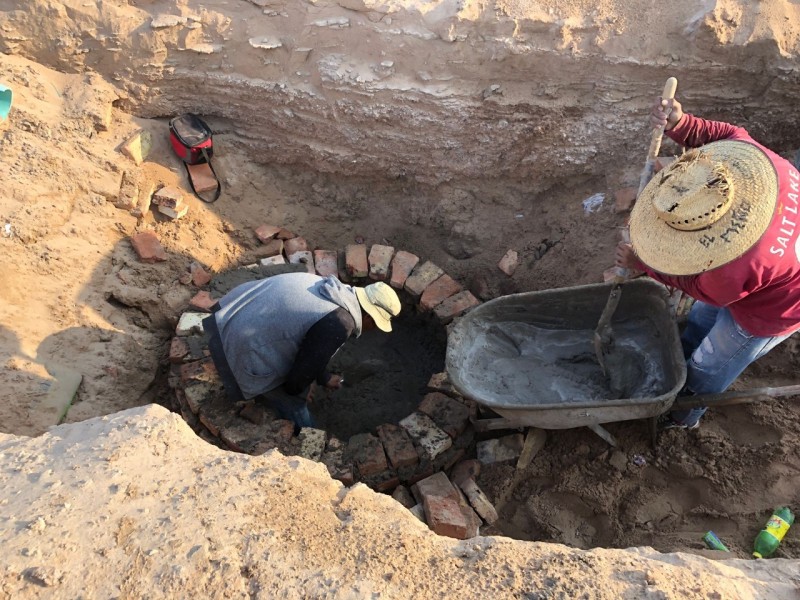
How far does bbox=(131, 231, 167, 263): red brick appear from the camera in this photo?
3.94 metres

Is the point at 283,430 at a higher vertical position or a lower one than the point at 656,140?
lower

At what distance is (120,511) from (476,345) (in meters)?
2.09

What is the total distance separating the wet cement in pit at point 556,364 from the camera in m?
3.28

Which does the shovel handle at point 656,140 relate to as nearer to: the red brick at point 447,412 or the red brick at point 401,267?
the red brick at point 447,412

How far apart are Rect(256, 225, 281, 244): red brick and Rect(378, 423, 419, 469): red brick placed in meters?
1.79

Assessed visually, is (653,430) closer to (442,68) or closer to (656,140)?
(656,140)

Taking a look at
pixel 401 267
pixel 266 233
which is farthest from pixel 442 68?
pixel 266 233

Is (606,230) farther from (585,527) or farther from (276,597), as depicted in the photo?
(276,597)

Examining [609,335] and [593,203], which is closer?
[609,335]

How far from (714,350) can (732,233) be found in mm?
870

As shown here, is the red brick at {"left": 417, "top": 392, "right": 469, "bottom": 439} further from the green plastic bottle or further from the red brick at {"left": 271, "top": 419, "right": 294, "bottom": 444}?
the green plastic bottle

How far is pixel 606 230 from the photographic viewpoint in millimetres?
4035

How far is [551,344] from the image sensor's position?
3543mm

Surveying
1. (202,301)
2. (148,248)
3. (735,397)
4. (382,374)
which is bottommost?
(382,374)
